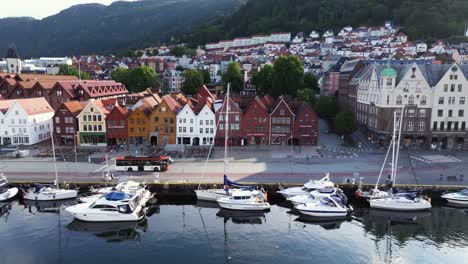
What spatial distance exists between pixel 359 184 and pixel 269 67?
71862 millimetres

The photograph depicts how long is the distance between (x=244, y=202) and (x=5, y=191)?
28.2m

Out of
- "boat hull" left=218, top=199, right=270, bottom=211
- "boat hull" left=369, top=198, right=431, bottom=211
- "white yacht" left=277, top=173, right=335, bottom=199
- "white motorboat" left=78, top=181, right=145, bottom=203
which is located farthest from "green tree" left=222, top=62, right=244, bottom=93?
"boat hull" left=369, top=198, right=431, bottom=211

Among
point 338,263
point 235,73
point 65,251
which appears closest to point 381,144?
point 338,263

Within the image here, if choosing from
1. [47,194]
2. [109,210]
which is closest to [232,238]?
[109,210]

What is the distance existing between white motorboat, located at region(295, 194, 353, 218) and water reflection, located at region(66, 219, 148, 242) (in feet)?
56.6

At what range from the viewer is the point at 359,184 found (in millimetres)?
47469

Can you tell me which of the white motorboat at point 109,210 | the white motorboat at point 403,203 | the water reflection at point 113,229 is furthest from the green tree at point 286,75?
the water reflection at point 113,229

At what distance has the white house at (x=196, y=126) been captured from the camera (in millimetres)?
70625

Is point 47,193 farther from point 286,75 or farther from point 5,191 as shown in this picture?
point 286,75

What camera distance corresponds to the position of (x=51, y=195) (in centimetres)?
4478

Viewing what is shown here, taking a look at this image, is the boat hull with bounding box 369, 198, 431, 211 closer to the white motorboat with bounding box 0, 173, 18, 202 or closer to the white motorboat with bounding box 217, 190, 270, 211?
the white motorboat with bounding box 217, 190, 270, 211

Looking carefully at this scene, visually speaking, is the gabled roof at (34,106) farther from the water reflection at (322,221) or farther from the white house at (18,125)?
the water reflection at (322,221)

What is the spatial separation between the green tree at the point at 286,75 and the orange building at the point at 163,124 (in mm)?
40253

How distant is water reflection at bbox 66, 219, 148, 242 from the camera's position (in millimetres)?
36781
